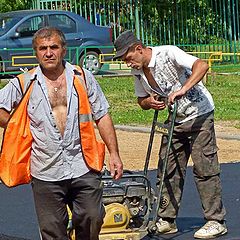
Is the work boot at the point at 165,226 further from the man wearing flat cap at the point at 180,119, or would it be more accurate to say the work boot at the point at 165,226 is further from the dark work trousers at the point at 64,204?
the dark work trousers at the point at 64,204

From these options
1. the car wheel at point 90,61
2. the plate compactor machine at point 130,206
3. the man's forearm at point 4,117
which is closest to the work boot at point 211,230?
the plate compactor machine at point 130,206

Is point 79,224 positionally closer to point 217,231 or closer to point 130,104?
point 217,231

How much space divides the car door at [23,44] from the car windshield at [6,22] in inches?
8.7

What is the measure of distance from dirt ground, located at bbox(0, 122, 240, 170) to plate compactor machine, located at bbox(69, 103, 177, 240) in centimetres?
395

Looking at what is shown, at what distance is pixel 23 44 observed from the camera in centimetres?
2431

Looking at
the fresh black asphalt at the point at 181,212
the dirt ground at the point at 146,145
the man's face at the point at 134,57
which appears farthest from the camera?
the dirt ground at the point at 146,145

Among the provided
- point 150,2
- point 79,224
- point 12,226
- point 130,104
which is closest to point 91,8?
point 150,2

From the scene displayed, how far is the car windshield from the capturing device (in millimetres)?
24395

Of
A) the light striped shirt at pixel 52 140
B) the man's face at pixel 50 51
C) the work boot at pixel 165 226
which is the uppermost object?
the man's face at pixel 50 51

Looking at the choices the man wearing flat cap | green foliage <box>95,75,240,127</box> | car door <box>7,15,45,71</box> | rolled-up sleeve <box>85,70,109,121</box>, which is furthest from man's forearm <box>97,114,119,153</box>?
car door <box>7,15,45,71</box>

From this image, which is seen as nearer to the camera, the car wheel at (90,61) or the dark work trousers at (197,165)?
the dark work trousers at (197,165)

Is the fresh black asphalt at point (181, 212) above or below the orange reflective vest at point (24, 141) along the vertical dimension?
below

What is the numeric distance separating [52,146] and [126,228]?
1.38 meters

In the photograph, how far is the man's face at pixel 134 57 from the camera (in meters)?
7.31
